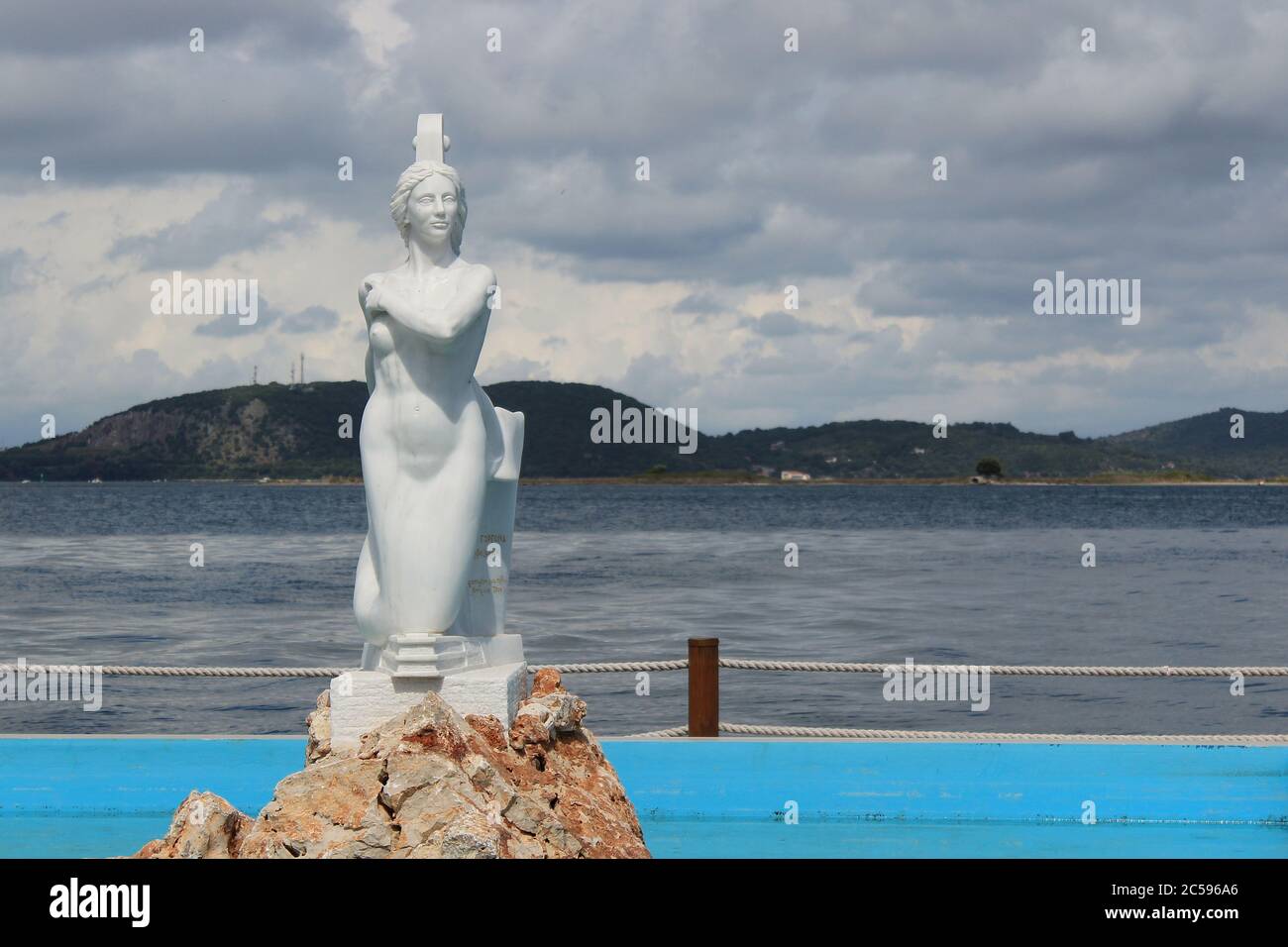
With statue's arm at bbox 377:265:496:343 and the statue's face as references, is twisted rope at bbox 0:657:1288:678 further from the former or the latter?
the statue's face

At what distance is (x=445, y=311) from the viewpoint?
5.89 meters

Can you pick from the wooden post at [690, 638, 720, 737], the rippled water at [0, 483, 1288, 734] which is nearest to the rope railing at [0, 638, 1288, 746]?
the wooden post at [690, 638, 720, 737]

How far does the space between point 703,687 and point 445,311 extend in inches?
152

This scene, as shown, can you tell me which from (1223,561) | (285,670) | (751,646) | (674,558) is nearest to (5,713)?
(285,670)

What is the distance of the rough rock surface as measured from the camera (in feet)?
16.3

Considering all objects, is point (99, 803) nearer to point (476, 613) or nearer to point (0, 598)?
point (476, 613)

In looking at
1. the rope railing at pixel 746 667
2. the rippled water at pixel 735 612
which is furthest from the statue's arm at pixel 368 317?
the rippled water at pixel 735 612

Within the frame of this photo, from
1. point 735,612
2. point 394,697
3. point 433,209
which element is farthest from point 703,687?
point 735,612

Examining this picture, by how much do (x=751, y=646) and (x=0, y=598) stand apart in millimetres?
17695

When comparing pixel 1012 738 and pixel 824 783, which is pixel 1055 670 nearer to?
pixel 1012 738

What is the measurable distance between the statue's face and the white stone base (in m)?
1.87

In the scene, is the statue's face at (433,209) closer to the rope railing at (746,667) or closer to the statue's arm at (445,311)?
the statue's arm at (445,311)

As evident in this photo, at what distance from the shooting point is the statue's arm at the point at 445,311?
5.87 m

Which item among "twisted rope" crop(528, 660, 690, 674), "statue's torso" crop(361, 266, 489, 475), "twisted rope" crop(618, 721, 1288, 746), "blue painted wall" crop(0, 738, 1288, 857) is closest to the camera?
"statue's torso" crop(361, 266, 489, 475)
